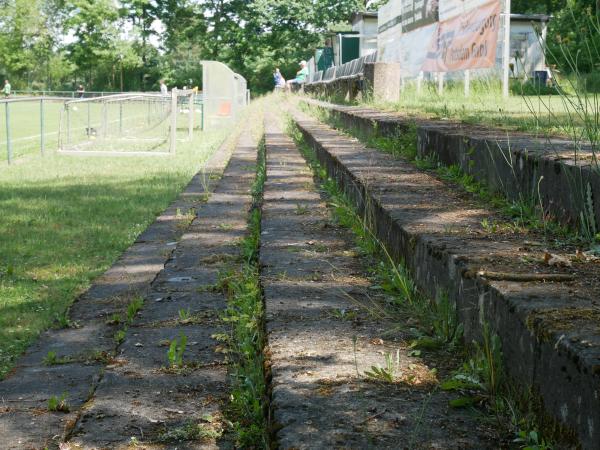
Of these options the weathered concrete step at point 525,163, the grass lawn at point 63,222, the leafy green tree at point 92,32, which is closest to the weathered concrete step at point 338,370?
the weathered concrete step at point 525,163

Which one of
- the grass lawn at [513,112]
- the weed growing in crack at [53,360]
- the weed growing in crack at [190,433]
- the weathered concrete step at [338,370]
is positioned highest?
the grass lawn at [513,112]

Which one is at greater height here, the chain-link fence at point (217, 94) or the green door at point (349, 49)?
the green door at point (349, 49)

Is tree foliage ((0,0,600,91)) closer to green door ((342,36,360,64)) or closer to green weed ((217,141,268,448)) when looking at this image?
green door ((342,36,360,64))

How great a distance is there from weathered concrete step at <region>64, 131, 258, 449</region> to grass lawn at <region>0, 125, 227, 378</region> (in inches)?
23.7

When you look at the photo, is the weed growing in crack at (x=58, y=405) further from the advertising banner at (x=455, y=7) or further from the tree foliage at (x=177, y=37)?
the tree foliage at (x=177, y=37)

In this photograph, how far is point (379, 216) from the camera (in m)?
3.69

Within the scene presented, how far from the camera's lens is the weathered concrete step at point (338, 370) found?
174 centimetres

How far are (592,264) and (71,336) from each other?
221 cm

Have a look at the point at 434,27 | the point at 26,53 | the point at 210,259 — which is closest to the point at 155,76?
the point at 26,53

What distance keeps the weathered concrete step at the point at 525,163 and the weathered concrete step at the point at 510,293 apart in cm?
19

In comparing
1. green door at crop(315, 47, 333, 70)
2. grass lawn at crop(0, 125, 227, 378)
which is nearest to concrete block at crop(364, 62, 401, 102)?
grass lawn at crop(0, 125, 227, 378)

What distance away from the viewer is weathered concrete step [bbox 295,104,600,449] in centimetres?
155

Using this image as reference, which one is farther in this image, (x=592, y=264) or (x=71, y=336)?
(x=71, y=336)

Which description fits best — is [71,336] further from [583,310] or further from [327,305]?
[583,310]
